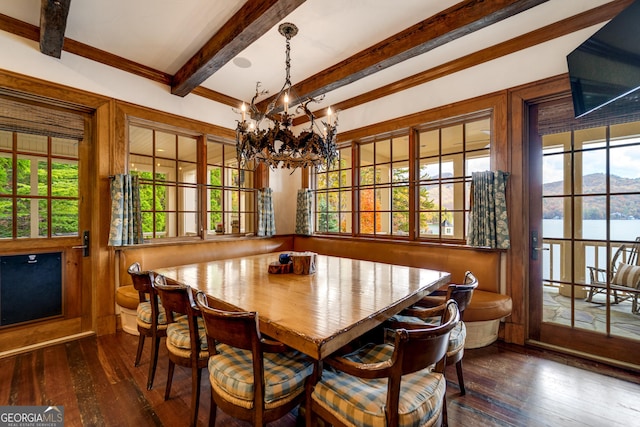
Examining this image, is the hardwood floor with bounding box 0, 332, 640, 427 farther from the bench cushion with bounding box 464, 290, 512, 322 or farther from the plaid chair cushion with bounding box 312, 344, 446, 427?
the plaid chair cushion with bounding box 312, 344, 446, 427

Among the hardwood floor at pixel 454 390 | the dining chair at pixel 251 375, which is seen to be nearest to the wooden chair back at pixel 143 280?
the hardwood floor at pixel 454 390

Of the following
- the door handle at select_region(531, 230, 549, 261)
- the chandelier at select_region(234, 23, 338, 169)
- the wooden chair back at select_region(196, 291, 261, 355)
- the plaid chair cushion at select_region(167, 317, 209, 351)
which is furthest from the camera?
the door handle at select_region(531, 230, 549, 261)

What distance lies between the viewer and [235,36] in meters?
2.30

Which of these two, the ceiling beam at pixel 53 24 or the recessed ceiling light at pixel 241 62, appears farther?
the recessed ceiling light at pixel 241 62

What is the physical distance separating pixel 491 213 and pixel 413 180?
100 cm

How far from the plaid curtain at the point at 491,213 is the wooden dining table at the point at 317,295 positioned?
36.7 inches

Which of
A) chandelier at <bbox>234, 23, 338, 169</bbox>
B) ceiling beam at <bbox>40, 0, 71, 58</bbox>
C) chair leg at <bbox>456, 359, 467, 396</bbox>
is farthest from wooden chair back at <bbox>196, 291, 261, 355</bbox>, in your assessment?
ceiling beam at <bbox>40, 0, 71, 58</bbox>

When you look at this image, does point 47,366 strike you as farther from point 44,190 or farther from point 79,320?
point 44,190

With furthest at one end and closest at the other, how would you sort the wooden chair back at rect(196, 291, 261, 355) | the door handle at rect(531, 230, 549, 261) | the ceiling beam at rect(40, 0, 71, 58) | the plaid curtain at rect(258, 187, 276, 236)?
the plaid curtain at rect(258, 187, 276, 236) → the door handle at rect(531, 230, 549, 261) → the ceiling beam at rect(40, 0, 71, 58) → the wooden chair back at rect(196, 291, 261, 355)

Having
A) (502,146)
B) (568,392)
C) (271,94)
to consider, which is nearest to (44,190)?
(271,94)

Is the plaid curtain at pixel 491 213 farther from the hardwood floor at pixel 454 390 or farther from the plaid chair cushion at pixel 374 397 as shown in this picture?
the plaid chair cushion at pixel 374 397

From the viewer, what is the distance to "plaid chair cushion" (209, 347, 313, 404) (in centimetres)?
120

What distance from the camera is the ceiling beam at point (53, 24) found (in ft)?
6.45
